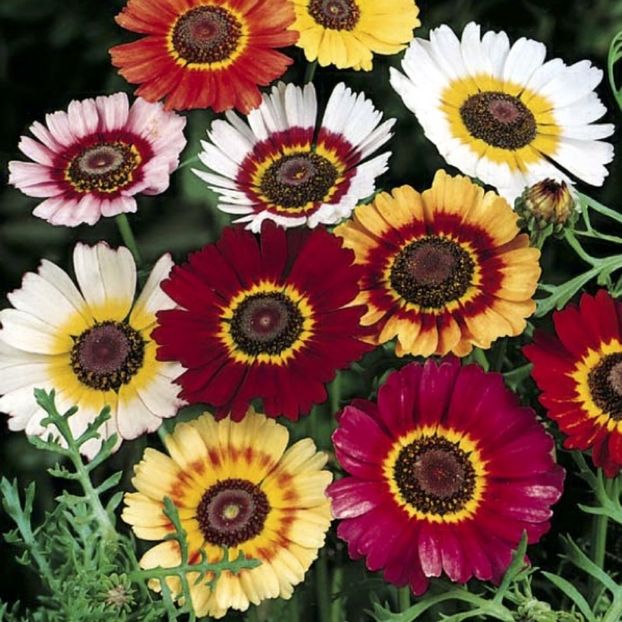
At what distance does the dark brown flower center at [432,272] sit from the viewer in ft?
2.57

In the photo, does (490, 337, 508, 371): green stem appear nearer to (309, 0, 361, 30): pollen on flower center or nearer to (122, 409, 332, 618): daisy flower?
(122, 409, 332, 618): daisy flower

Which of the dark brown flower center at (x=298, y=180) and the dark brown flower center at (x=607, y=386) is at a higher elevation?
the dark brown flower center at (x=298, y=180)

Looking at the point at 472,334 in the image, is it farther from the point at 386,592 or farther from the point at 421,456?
the point at 386,592

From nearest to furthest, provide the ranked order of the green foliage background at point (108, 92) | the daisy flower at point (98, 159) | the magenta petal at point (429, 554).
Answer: the magenta petal at point (429, 554) < the daisy flower at point (98, 159) < the green foliage background at point (108, 92)

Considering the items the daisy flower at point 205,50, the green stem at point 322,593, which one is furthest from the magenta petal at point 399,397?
the daisy flower at point 205,50

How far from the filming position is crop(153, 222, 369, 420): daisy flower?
2.40ft

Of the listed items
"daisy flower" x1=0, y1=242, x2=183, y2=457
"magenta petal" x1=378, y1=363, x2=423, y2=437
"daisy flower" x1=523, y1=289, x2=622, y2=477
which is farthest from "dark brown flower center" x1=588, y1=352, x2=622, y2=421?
"daisy flower" x1=0, y1=242, x2=183, y2=457

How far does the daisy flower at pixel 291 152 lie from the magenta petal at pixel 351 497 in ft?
0.57

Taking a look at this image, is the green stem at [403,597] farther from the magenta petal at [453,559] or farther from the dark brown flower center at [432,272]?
the dark brown flower center at [432,272]

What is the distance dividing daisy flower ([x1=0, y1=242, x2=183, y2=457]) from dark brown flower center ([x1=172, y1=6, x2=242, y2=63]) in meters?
0.16

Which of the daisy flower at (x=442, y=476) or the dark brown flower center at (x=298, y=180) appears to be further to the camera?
the dark brown flower center at (x=298, y=180)

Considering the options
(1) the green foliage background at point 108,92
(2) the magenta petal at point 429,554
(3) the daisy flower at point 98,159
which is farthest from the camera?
(1) the green foliage background at point 108,92

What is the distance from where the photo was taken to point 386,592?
3.05ft

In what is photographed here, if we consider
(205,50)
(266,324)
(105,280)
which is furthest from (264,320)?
(205,50)
